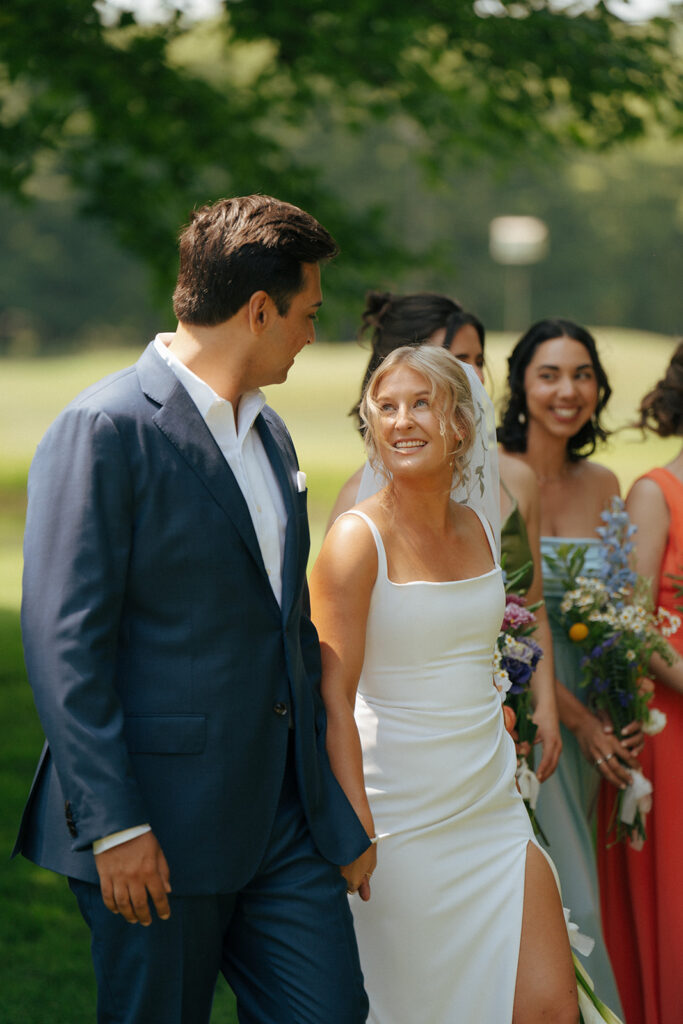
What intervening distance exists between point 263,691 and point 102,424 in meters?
0.74

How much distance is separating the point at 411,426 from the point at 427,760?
0.94 meters

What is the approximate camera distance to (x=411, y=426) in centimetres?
353

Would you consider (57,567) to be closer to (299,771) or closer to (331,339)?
(299,771)

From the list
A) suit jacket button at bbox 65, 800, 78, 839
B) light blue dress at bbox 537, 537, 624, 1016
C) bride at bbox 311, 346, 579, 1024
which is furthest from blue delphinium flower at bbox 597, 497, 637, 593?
suit jacket button at bbox 65, 800, 78, 839

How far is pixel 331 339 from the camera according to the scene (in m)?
11.8

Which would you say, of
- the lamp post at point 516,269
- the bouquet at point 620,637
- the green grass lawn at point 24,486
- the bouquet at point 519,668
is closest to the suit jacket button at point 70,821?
the bouquet at point 519,668

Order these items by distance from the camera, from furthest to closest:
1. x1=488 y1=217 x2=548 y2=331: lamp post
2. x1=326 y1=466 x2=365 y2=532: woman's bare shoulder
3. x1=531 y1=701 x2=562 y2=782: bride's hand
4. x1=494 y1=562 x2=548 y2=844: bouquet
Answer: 1. x1=488 y1=217 x2=548 y2=331: lamp post
2. x1=531 y1=701 x2=562 y2=782: bride's hand
3. x1=326 y1=466 x2=365 y2=532: woman's bare shoulder
4. x1=494 y1=562 x2=548 y2=844: bouquet

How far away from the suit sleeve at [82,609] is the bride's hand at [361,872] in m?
0.75

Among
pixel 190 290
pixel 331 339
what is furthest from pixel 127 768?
pixel 331 339

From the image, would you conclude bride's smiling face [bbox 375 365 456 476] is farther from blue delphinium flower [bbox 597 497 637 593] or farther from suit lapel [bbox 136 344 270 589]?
blue delphinium flower [bbox 597 497 637 593]

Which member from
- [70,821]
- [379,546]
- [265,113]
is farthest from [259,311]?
[265,113]

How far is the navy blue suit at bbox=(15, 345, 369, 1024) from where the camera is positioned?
270 centimetres

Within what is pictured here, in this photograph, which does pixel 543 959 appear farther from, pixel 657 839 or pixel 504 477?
pixel 504 477

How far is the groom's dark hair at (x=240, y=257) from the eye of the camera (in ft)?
9.93
